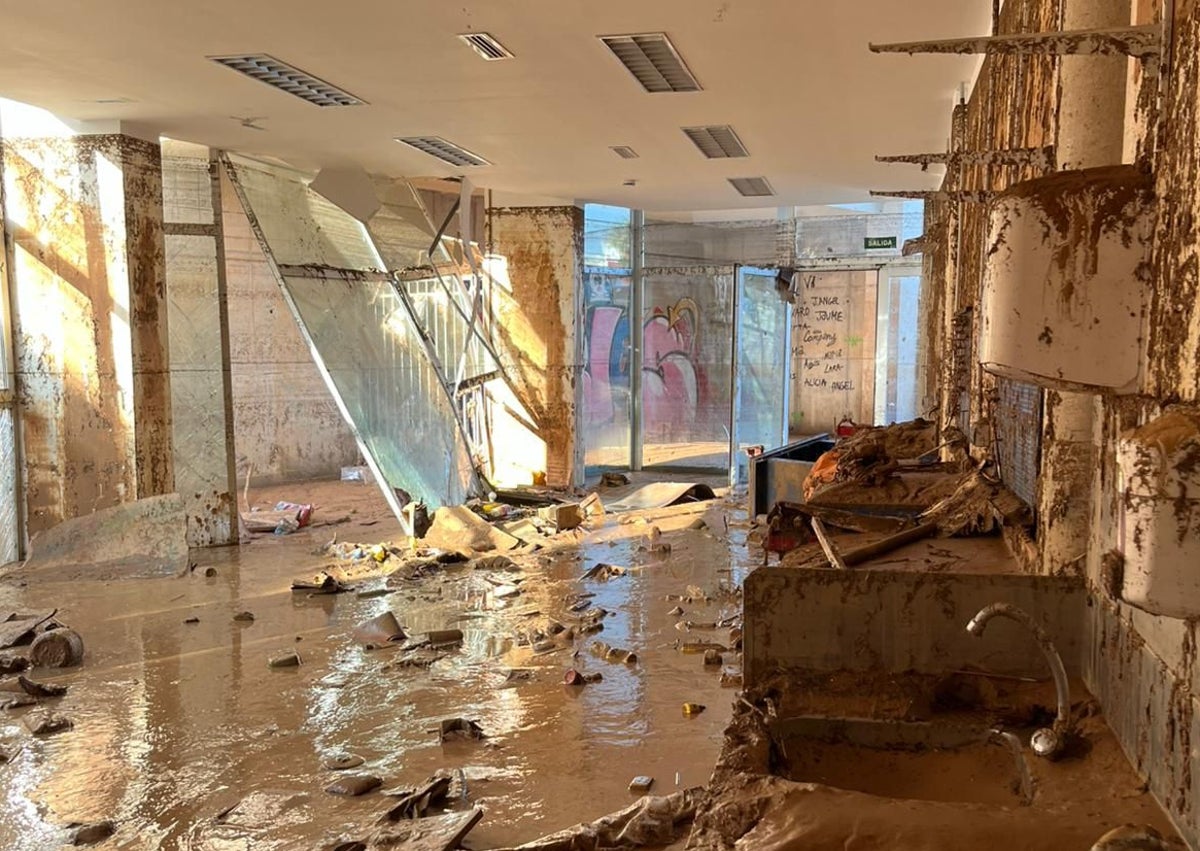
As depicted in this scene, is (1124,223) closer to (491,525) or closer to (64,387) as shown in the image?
(491,525)

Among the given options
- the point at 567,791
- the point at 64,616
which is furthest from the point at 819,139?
the point at 64,616

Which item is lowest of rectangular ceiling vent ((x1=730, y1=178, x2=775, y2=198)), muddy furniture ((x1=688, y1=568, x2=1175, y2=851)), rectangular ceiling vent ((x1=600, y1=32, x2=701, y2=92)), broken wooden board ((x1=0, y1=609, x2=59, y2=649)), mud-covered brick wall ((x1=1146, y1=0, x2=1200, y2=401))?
broken wooden board ((x1=0, y1=609, x2=59, y2=649))

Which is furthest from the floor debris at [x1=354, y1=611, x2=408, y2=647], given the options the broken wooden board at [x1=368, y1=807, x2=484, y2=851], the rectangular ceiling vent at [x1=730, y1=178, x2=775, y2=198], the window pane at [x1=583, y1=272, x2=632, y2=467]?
the window pane at [x1=583, y1=272, x2=632, y2=467]

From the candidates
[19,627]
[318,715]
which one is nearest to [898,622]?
[318,715]

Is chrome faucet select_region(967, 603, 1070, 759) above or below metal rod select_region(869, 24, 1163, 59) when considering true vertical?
below

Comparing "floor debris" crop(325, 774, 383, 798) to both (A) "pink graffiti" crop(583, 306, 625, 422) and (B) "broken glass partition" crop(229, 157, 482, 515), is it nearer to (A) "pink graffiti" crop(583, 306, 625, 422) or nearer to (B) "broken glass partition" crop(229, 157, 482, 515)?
(B) "broken glass partition" crop(229, 157, 482, 515)

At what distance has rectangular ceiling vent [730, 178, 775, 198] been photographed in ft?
34.9

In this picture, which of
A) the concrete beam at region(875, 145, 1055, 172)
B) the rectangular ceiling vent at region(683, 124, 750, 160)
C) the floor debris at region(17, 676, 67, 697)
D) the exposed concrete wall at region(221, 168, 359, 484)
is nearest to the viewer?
the concrete beam at region(875, 145, 1055, 172)

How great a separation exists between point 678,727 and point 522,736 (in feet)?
2.48

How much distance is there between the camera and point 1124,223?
2088 mm

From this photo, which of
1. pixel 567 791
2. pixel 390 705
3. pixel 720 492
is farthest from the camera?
pixel 720 492

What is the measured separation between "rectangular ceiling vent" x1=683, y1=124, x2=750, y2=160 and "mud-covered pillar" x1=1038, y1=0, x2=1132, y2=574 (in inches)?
217

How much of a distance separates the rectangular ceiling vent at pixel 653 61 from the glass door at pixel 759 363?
6.62 metres

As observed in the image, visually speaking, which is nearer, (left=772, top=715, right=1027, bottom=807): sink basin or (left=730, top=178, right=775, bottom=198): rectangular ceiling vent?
(left=772, top=715, right=1027, bottom=807): sink basin
